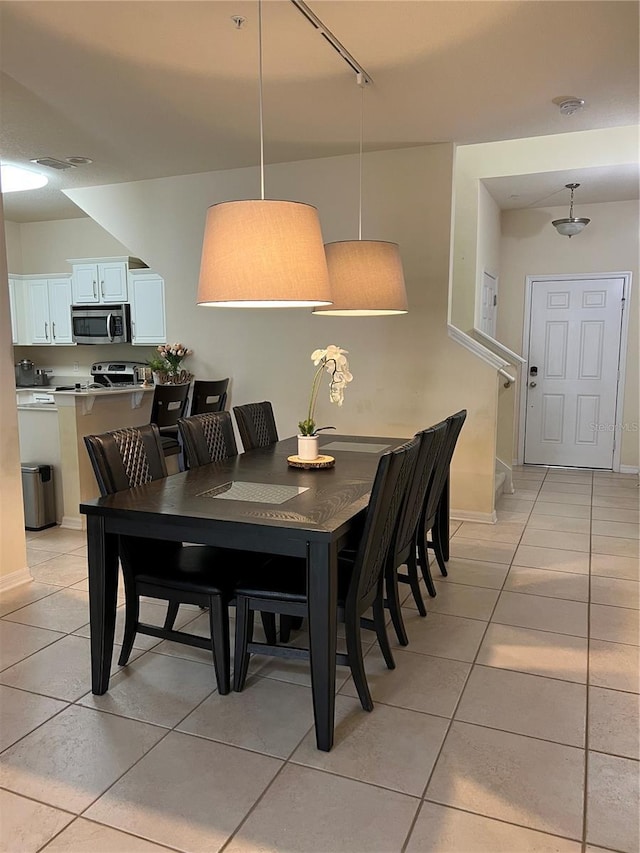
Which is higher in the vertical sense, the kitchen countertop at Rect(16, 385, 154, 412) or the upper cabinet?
the upper cabinet

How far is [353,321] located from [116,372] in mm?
3234

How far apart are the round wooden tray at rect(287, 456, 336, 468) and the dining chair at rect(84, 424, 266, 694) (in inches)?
23.4

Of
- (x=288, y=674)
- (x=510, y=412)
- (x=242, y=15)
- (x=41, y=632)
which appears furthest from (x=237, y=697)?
(x=510, y=412)

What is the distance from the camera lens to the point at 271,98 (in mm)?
3588

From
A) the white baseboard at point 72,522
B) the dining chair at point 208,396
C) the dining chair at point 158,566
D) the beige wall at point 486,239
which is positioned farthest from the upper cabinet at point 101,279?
the dining chair at point 158,566

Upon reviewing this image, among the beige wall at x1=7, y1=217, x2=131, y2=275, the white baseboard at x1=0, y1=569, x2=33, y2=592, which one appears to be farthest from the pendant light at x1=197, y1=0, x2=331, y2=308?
the beige wall at x1=7, y1=217, x2=131, y2=275

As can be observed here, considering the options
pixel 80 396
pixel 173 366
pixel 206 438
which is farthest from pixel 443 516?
pixel 173 366

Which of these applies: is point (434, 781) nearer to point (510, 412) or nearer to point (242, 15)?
point (242, 15)

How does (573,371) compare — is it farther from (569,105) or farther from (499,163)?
(569,105)

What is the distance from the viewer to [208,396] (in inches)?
198

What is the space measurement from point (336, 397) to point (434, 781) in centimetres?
172

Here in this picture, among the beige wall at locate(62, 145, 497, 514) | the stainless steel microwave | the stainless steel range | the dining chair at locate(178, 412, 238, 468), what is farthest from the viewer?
the stainless steel range

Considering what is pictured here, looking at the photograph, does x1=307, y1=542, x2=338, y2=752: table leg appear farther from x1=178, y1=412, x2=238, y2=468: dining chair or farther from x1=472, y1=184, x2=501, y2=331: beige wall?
x1=472, y1=184, x2=501, y2=331: beige wall

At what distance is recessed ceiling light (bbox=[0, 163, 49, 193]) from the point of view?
→ 5.09 meters
